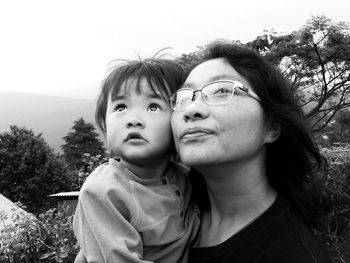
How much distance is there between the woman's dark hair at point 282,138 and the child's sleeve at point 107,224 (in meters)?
0.44

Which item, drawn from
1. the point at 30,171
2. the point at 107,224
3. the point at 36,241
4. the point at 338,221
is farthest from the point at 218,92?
the point at 30,171

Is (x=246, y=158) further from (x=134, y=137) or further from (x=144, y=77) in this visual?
(x=144, y=77)

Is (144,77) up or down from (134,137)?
up

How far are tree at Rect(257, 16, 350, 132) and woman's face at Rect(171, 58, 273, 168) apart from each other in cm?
963

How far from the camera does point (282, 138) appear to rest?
1.82m

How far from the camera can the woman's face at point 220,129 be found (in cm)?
153

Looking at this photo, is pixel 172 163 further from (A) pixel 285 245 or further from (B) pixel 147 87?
(A) pixel 285 245

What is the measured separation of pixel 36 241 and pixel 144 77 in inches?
81.4

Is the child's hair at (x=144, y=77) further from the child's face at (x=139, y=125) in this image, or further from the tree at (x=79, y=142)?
the tree at (x=79, y=142)

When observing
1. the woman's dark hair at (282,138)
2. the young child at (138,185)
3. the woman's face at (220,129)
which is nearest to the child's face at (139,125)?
the young child at (138,185)

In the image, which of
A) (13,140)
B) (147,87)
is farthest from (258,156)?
(13,140)

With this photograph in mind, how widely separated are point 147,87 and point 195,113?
0.33m

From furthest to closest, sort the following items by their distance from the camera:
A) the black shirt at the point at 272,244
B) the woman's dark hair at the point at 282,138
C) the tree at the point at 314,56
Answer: the tree at the point at 314,56, the woman's dark hair at the point at 282,138, the black shirt at the point at 272,244

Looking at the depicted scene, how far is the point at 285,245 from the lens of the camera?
1414mm
